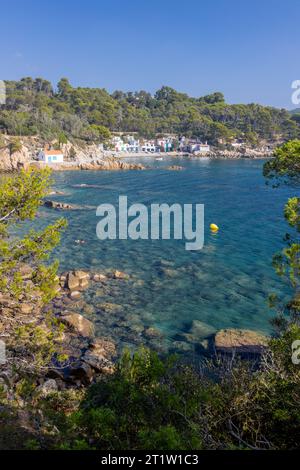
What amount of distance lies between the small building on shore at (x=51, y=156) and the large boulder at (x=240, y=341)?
78.0m

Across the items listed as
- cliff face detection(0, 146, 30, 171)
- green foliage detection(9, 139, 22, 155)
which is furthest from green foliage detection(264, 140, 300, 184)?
green foliage detection(9, 139, 22, 155)

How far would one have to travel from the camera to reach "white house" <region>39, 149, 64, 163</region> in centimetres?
8800

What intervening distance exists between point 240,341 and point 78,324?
7989mm

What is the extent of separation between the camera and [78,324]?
19.0 m

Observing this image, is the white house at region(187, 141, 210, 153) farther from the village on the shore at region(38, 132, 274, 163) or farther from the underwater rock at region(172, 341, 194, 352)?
the underwater rock at region(172, 341, 194, 352)

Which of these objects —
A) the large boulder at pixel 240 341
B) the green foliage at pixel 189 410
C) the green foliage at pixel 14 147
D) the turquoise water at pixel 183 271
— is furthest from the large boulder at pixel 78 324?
the green foliage at pixel 14 147

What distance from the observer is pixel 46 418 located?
8961 millimetres

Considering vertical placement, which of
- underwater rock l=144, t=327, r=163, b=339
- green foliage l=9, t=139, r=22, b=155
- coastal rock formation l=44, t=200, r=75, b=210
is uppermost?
green foliage l=9, t=139, r=22, b=155

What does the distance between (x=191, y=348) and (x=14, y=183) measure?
1106 centimetres

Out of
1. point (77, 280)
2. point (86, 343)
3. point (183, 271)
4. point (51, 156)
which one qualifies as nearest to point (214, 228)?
point (183, 271)

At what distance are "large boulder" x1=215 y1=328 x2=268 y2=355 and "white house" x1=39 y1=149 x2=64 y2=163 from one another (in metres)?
78.2

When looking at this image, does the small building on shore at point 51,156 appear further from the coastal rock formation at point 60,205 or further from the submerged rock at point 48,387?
the submerged rock at point 48,387

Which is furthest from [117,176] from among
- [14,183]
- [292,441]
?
[292,441]

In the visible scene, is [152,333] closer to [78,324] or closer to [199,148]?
[78,324]
